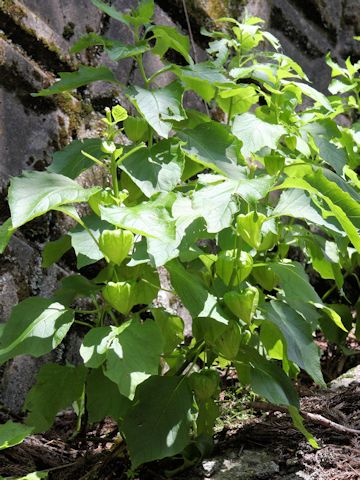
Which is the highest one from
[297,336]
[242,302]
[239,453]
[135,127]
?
[135,127]

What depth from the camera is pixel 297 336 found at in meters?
1.50

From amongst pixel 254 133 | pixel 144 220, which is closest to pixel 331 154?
pixel 254 133

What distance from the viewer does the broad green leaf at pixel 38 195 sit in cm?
117

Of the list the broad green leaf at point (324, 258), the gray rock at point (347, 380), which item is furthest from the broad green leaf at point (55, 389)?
the gray rock at point (347, 380)

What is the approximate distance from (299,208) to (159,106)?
41cm

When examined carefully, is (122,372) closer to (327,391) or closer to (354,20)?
(327,391)

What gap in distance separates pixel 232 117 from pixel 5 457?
1.08m

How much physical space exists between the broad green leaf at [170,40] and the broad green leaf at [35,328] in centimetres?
71

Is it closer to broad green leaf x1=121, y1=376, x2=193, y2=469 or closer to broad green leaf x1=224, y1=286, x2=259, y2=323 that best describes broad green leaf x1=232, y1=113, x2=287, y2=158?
broad green leaf x1=224, y1=286, x2=259, y2=323

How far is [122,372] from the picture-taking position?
116cm

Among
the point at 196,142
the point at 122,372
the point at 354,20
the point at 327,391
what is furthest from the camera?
the point at 354,20

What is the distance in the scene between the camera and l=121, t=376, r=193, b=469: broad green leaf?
1307 millimetres

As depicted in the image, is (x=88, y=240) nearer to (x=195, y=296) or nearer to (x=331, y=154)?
(x=195, y=296)

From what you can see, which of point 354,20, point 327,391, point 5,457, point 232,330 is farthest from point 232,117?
point 354,20
